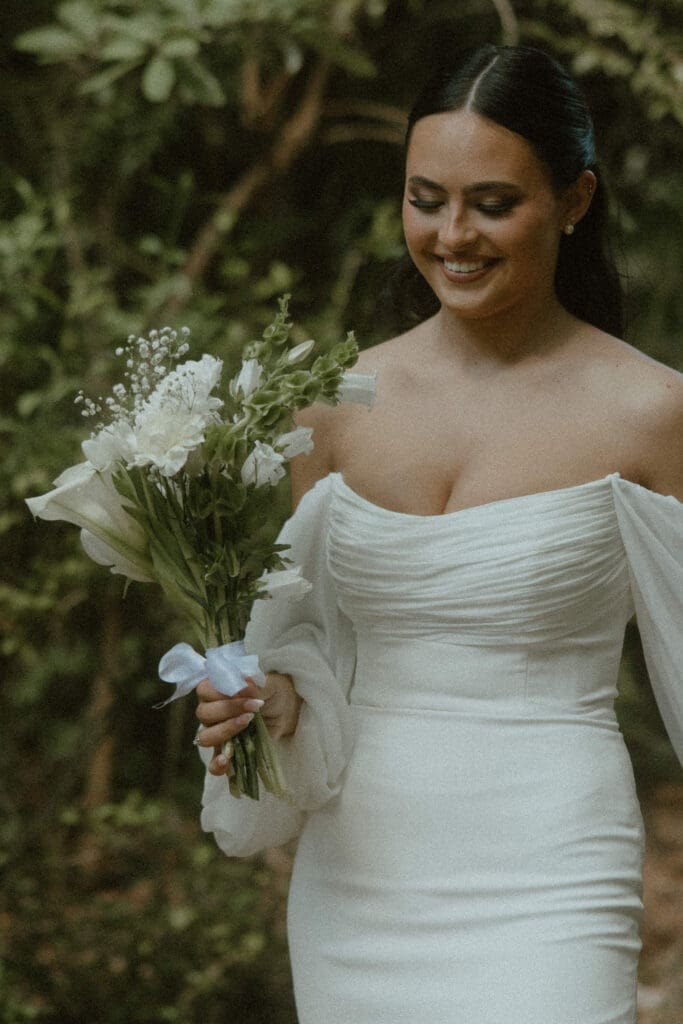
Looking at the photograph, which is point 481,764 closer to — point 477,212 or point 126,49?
point 477,212

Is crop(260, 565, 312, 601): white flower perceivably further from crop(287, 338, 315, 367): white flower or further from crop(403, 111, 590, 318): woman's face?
crop(403, 111, 590, 318): woman's face

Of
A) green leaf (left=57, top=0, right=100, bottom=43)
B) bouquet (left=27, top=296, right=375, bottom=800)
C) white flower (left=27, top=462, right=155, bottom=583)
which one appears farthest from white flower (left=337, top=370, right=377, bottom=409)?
green leaf (left=57, top=0, right=100, bottom=43)

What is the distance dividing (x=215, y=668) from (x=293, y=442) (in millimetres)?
348

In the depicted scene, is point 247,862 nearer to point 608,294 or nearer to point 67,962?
point 67,962

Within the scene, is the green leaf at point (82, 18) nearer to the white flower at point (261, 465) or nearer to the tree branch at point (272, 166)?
the tree branch at point (272, 166)

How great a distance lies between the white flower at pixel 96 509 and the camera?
215 cm

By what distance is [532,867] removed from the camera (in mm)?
2275

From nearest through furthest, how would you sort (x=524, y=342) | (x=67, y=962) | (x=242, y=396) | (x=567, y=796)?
(x=242, y=396), (x=567, y=796), (x=524, y=342), (x=67, y=962)

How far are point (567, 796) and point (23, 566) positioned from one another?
2369 millimetres

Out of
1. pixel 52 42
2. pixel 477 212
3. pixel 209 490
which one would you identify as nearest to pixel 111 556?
pixel 209 490

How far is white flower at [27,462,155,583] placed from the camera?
2146 mm

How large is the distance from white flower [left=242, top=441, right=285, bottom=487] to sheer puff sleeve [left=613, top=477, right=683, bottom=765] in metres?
0.56

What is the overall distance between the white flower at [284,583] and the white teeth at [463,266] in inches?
21.4

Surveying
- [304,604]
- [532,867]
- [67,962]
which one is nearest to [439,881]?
[532,867]
